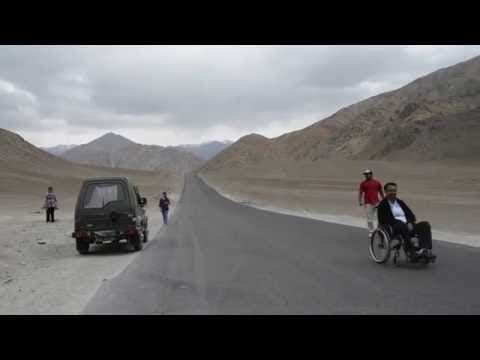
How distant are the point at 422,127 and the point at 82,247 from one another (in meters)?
112

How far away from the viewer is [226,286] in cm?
997

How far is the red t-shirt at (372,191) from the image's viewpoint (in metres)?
15.2

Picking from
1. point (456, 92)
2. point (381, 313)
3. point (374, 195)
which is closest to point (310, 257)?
point (374, 195)

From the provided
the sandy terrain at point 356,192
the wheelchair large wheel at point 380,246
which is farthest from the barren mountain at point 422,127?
the wheelchair large wheel at point 380,246

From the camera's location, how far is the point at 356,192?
54.0m

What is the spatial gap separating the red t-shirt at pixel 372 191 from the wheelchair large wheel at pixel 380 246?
2.67 m

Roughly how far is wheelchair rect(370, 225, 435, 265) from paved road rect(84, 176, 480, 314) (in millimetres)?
201

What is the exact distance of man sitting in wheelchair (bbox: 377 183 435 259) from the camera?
1156cm

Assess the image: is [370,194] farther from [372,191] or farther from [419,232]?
[419,232]

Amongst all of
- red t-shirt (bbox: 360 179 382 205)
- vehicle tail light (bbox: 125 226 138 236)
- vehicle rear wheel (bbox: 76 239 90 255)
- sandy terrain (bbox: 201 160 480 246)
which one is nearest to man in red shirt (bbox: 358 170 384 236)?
red t-shirt (bbox: 360 179 382 205)

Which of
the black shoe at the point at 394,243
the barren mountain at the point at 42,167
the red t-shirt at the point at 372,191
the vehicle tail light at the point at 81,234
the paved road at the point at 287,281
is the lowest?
the paved road at the point at 287,281

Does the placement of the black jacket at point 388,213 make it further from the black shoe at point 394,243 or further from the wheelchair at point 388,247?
the black shoe at point 394,243
